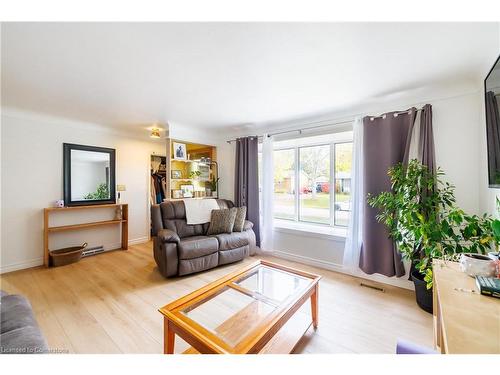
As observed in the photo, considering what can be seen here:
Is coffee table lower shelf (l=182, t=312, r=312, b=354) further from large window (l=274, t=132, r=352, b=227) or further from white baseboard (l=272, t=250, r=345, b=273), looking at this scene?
large window (l=274, t=132, r=352, b=227)

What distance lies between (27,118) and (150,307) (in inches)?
122

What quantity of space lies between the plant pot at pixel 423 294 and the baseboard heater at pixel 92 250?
4453 millimetres

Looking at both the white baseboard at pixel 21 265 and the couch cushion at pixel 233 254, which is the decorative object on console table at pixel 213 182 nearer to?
the couch cushion at pixel 233 254

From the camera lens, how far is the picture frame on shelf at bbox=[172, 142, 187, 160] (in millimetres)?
3369

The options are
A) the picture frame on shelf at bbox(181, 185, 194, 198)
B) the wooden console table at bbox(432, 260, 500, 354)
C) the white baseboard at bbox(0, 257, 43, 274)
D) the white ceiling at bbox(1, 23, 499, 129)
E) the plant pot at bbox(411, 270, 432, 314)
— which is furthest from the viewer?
the picture frame on shelf at bbox(181, 185, 194, 198)

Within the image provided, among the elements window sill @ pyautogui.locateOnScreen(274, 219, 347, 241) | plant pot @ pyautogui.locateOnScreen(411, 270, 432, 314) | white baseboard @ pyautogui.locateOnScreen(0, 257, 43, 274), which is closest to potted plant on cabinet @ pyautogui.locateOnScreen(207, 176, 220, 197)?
window sill @ pyautogui.locateOnScreen(274, 219, 347, 241)

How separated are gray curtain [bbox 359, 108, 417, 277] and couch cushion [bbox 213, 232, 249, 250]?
158 cm

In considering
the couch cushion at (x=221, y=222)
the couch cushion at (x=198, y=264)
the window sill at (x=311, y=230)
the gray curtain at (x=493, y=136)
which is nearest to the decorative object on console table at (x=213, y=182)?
the couch cushion at (x=221, y=222)

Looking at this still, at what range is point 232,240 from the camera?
2.91m

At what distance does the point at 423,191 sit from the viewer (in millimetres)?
2014

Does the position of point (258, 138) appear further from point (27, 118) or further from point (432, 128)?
point (27, 118)

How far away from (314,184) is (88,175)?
3704 mm

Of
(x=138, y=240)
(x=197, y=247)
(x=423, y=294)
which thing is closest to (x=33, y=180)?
(x=138, y=240)
